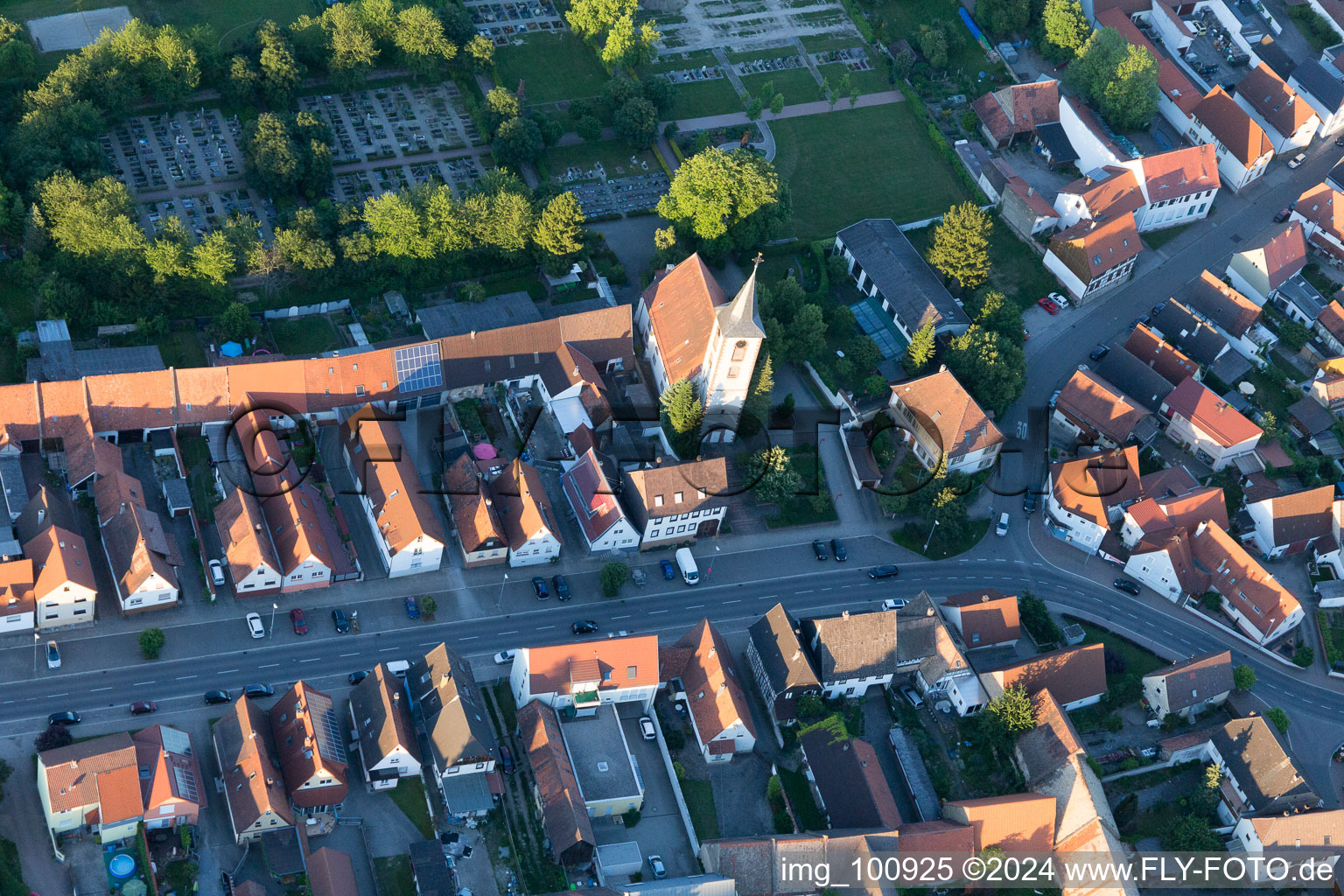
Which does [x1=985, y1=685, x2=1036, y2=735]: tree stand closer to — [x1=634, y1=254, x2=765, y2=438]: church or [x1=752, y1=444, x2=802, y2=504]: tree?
[x1=752, y1=444, x2=802, y2=504]: tree

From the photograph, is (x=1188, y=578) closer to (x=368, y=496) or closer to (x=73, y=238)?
(x=368, y=496)

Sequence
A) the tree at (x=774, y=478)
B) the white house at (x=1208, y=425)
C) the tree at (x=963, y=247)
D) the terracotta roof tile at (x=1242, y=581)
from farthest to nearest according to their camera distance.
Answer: the tree at (x=963, y=247), the white house at (x=1208, y=425), the tree at (x=774, y=478), the terracotta roof tile at (x=1242, y=581)

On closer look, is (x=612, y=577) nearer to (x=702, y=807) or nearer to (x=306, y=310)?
(x=702, y=807)

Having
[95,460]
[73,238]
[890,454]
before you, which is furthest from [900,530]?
[73,238]

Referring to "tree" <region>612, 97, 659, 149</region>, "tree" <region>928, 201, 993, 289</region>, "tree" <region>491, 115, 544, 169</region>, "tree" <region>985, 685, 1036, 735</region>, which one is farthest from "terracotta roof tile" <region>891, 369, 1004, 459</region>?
"tree" <region>491, 115, 544, 169</region>

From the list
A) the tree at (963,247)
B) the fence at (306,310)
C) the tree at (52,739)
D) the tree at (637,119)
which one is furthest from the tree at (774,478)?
the tree at (52,739)

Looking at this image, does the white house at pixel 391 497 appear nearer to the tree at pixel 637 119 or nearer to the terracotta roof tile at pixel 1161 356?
the tree at pixel 637 119
